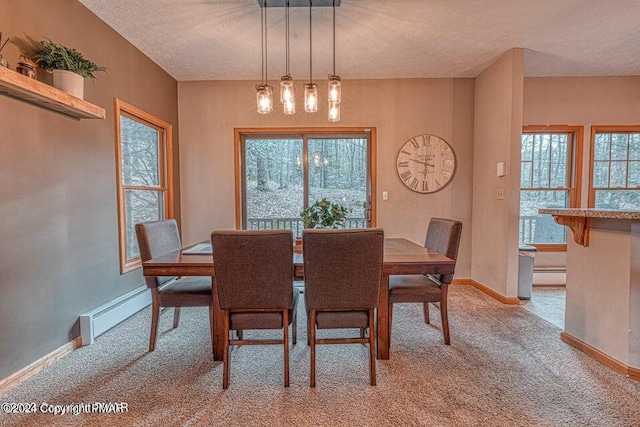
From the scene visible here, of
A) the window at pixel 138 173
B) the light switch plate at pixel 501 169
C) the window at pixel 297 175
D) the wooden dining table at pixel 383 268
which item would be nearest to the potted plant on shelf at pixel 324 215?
the wooden dining table at pixel 383 268

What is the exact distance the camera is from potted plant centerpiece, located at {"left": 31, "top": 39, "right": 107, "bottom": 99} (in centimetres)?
195

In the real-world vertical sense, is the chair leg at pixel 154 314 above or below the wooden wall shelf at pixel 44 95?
below

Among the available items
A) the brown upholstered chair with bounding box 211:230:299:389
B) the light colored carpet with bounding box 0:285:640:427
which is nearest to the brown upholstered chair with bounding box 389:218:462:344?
the light colored carpet with bounding box 0:285:640:427

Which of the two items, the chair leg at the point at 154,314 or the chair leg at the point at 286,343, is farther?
the chair leg at the point at 154,314

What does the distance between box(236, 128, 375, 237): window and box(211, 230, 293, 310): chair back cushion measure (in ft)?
7.74

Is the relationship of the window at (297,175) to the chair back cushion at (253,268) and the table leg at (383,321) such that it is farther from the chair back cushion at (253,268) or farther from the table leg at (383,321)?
the chair back cushion at (253,268)

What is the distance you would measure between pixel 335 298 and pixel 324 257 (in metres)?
0.26

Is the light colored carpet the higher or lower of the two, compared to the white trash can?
lower

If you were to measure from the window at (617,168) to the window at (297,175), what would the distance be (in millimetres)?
2931

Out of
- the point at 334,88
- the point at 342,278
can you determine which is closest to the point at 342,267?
the point at 342,278

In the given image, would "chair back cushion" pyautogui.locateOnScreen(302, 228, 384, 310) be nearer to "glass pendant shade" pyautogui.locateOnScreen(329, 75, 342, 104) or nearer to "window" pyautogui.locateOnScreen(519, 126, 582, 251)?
Result: "glass pendant shade" pyautogui.locateOnScreen(329, 75, 342, 104)

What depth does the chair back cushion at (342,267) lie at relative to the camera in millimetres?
1623

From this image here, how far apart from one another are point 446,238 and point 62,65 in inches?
113

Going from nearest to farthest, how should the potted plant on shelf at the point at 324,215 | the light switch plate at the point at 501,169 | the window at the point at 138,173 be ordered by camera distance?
1. the potted plant on shelf at the point at 324,215
2. the window at the point at 138,173
3. the light switch plate at the point at 501,169
